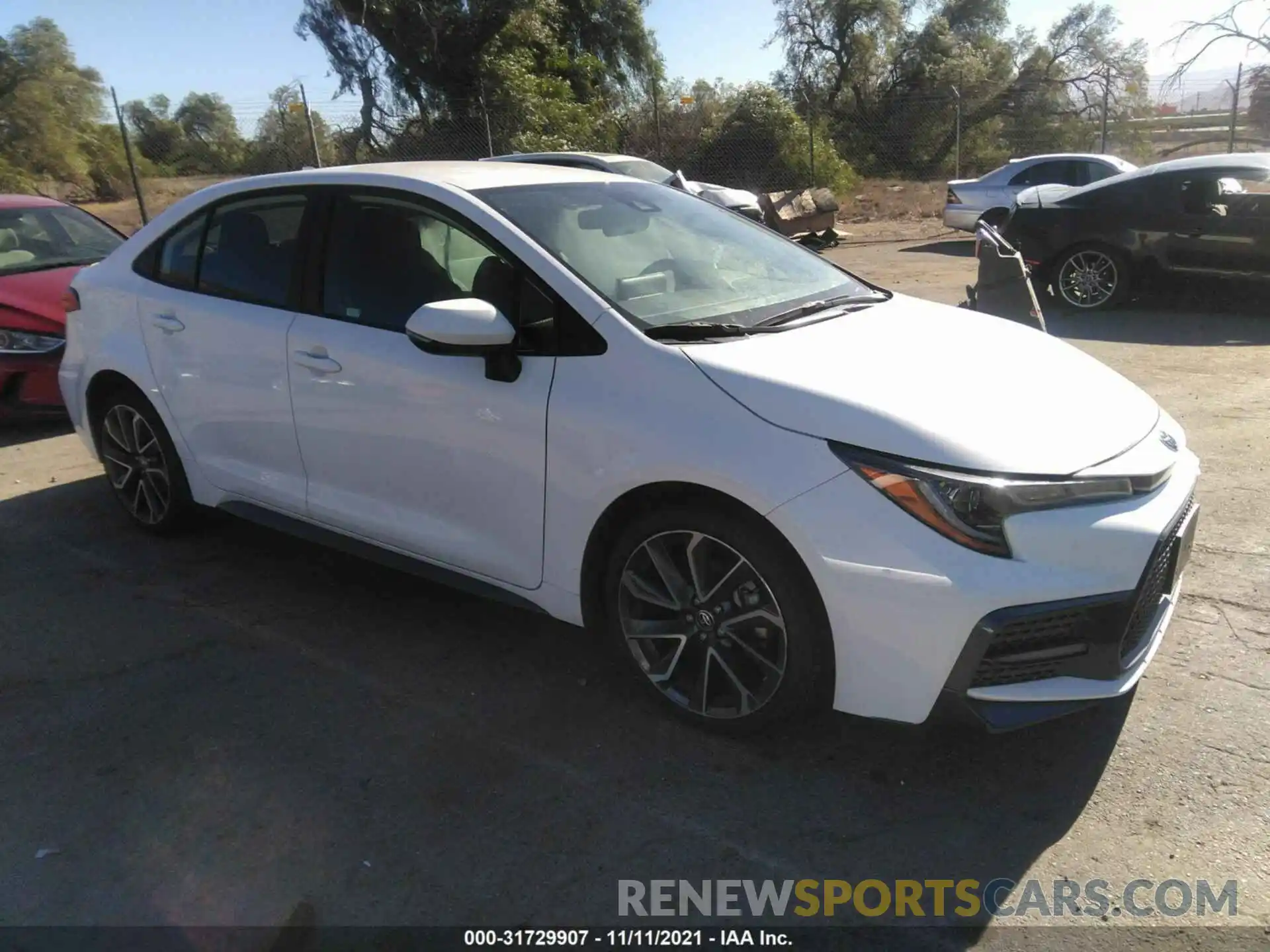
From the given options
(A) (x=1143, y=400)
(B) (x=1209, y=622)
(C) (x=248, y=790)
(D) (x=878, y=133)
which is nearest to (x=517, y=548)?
(C) (x=248, y=790)

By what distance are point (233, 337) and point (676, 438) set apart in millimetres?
2232

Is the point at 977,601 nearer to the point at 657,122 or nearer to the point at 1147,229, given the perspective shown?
the point at 1147,229

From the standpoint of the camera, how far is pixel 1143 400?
11.3 feet

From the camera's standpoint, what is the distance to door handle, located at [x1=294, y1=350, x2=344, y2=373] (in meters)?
3.88

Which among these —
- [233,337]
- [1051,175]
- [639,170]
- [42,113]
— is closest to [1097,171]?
[1051,175]

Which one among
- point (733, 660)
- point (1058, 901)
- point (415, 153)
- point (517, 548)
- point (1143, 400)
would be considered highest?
point (415, 153)

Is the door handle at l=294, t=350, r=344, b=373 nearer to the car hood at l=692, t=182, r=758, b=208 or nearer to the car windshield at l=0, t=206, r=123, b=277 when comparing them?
the car windshield at l=0, t=206, r=123, b=277

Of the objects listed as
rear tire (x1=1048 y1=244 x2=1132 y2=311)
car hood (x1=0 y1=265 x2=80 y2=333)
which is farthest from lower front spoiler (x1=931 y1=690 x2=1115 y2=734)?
rear tire (x1=1048 y1=244 x2=1132 y2=311)

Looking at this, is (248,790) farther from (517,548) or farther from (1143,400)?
(1143,400)

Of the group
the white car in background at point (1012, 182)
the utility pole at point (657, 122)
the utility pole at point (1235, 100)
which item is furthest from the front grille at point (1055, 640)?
the utility pole at point (1235, 100)

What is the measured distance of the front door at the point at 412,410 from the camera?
11.3ft

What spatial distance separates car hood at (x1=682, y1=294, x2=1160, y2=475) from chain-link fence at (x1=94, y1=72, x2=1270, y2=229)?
17.3 meters

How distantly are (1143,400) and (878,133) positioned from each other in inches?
939

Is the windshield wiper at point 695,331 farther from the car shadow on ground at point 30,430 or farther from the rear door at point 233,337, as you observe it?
the car shadow on ground at point 30,430
